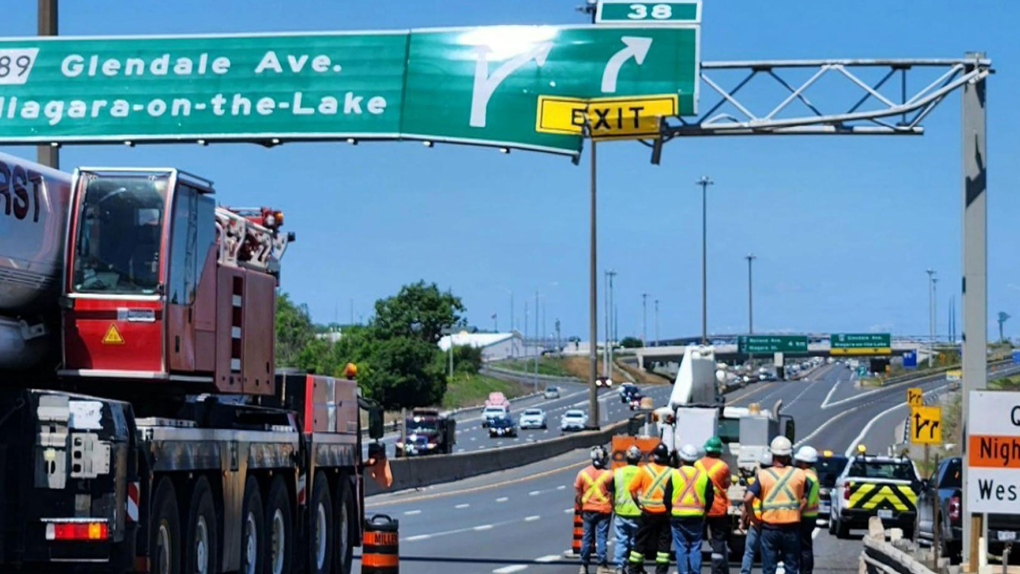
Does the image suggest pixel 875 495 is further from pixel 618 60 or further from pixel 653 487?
pixel 618 60

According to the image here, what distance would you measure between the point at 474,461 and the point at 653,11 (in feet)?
126

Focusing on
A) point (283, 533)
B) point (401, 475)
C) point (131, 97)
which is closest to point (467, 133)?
point (131, 97)

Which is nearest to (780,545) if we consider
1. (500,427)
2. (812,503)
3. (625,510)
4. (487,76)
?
(812,503)

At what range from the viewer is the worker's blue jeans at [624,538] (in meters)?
20.1

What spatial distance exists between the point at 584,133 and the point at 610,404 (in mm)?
104734

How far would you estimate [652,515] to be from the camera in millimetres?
19828

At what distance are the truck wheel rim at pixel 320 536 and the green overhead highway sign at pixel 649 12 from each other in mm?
6553

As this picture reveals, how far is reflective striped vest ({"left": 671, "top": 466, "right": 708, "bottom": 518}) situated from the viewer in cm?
1908

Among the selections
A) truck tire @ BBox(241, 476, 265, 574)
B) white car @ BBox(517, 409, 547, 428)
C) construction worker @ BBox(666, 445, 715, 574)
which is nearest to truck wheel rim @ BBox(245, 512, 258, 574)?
truck tire @ BBox(241, 476, 265, 574)

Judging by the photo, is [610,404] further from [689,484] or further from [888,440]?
[689,484]

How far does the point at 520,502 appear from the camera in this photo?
142 ft

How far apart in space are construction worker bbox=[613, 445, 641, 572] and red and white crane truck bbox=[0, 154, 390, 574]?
3.86m

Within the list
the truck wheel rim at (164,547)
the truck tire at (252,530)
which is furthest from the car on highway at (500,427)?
the truck wheel rim at (164,547)

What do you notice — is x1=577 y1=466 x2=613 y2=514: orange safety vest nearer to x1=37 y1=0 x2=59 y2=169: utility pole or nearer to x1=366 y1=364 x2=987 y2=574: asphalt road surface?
x1=366 y1=364 x2=987 y2=574: asphalt road surface
